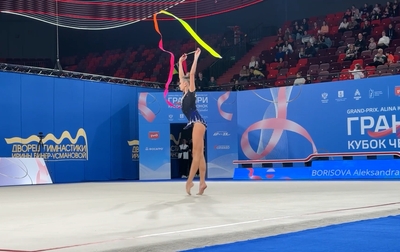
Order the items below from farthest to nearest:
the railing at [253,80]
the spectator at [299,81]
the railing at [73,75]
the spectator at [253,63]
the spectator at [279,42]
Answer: the spectator at [279,42] → the spectator at [253,63] → the spectator at [299,81] → the railing at [73,75] → the railing at [253,80]

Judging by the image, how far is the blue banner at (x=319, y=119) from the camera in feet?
57.1

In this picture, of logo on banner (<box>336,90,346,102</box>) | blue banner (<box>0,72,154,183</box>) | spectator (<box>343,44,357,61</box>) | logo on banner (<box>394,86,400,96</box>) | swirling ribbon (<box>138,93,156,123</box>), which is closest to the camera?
logo on banner (<box>394,86,400,96</box>)

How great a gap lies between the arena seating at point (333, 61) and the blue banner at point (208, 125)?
196 centimetres

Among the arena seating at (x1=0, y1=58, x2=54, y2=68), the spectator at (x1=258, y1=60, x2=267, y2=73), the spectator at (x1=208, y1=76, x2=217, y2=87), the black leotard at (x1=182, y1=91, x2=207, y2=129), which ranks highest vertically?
the arena seating at (x1=0, y1=58, x2=54, y2=68)

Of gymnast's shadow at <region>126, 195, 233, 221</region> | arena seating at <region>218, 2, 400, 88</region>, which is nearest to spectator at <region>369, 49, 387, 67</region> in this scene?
arena seating at <region>218, 2, 400, 88</region>

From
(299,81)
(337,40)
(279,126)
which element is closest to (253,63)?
(337,40)

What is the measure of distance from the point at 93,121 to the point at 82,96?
38.3 inches

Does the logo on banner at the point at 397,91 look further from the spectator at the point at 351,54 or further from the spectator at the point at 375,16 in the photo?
the spectator at the point at 375,16

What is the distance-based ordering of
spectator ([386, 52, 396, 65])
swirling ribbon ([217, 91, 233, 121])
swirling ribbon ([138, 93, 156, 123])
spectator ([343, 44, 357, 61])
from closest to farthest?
spectator ([386, 52, 396, 65]) → spectator ([343, 44, 357, 61]) → swirling ribbon ([217, 91, 233, 121]) → swirling ribbon ([138, 93, 156, 123])

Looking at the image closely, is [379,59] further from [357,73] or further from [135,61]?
[135,61]

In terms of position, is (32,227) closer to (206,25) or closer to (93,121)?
(93,121)

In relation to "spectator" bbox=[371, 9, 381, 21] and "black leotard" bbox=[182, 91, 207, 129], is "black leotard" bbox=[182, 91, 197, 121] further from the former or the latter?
"spectator" bbox=[371, 9, 381, 21]

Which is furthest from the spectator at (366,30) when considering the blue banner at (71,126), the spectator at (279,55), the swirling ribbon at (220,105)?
the blue banner at (71,126)

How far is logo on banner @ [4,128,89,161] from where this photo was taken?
18156mm
